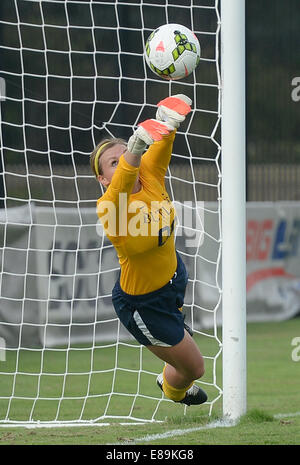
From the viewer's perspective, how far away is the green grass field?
17.0ft

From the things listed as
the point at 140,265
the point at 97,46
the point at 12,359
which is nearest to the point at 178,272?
the point at 140,265

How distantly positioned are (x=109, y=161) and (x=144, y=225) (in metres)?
0.44

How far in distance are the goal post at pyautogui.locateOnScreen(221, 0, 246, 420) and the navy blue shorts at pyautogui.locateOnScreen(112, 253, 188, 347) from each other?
→ 0.60 m

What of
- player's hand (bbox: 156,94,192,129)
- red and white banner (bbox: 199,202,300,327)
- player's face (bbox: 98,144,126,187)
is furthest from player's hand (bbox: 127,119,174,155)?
red and white banner (bbox: 199,202,300,327)

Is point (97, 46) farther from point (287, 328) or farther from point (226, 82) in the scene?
point (226, 82)

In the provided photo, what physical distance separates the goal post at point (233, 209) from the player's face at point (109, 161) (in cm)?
94

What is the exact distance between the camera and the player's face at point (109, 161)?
4.93 metres

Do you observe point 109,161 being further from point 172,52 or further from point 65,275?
point 65,275

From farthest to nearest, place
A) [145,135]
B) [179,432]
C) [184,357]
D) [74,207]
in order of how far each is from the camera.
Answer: [74,207]
[179,432]
[184,357]
[145,135]

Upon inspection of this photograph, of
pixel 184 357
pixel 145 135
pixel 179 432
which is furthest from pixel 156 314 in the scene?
pixel 145 135

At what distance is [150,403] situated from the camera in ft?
22.5

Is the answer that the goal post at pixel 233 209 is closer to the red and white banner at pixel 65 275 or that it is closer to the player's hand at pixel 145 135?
the player's hand at pixel 145 135

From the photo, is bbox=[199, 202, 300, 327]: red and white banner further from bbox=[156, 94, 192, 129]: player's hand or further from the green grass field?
bbox=[156, 94, 192, 129]: player's hand

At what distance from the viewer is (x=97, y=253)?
9.40 metres
